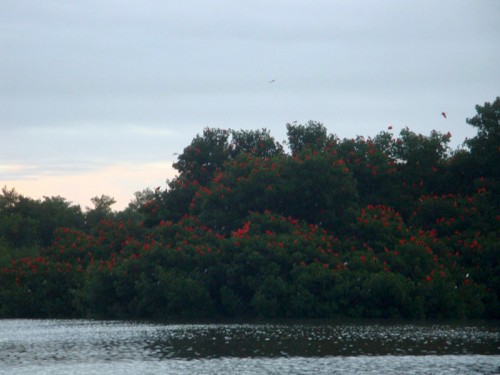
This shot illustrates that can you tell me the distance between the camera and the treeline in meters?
28.8

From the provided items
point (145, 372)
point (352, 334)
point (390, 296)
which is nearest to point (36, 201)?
point (390, 296)

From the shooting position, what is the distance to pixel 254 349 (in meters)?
19.4

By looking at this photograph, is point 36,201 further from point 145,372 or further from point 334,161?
point 145,372

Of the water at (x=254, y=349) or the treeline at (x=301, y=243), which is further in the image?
the treeline at (x=301, y=243)

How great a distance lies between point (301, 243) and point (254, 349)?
11127mm

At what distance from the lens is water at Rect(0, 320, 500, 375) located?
647 inches

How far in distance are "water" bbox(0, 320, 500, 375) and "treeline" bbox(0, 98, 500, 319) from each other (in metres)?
2.70

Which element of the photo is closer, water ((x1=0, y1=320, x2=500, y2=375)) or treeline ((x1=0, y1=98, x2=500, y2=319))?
water ((x1=0, y1=320, x2=500, y2=375))

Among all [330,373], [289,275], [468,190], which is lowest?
[330,373]

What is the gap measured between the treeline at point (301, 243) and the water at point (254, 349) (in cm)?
270

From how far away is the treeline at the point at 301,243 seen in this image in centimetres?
2877

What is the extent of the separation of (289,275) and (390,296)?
11.9ft

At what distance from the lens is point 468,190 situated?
1412 inches

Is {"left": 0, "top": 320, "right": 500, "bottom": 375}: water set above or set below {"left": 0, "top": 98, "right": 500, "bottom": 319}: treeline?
below
